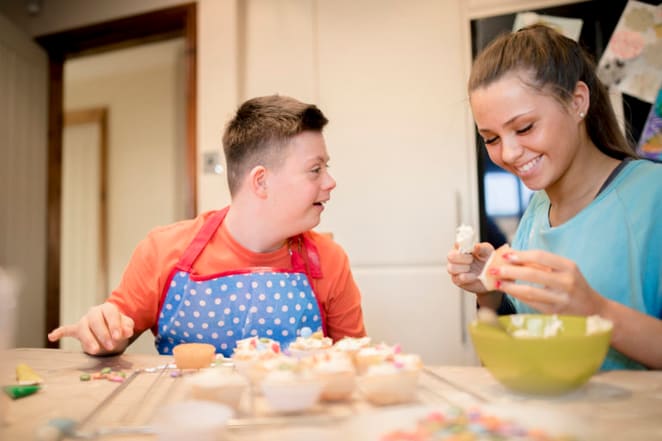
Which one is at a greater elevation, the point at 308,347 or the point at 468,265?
the point at 468,265

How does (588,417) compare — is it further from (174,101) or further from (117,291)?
(174,101)

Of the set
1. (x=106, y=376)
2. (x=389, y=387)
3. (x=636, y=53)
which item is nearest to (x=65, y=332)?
(x=106, y=376)

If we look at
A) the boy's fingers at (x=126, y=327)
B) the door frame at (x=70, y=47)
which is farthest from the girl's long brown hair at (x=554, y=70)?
the door frame at (x=70, y=47)

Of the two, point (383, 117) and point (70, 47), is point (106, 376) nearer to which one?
point (383, 117)

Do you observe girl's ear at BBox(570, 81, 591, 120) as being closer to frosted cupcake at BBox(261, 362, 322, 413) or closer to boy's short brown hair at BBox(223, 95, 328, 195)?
boy's short brown hair at BBox(223, 95, 328, 195)

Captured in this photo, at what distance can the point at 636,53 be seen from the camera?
6.98 feet

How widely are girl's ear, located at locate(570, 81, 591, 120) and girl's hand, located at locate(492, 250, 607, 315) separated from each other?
0.49 m

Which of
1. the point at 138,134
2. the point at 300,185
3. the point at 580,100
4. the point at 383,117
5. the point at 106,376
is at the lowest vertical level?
the point at 106,376

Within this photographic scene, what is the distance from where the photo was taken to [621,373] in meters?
0.85

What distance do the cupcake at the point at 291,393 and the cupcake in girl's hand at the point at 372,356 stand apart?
16 centimetres

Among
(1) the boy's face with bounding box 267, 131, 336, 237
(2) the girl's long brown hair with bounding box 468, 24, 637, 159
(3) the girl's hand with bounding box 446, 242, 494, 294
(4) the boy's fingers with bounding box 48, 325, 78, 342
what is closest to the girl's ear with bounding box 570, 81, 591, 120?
(2) the girl's long brown hair with bounding box 468, 24, 637, 159

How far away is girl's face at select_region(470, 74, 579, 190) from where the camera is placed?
1062 millimetres

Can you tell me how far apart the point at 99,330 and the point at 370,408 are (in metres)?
0.65

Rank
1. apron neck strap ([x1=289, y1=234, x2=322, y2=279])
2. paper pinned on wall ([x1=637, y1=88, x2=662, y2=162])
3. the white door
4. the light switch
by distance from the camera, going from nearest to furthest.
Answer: apron neck strap ([x1=289, y1=234, x2=322, y2=279]), paper pinned on wall ([x1=637, y1=88, x2=662, y2=162]), the light switch, the white door
